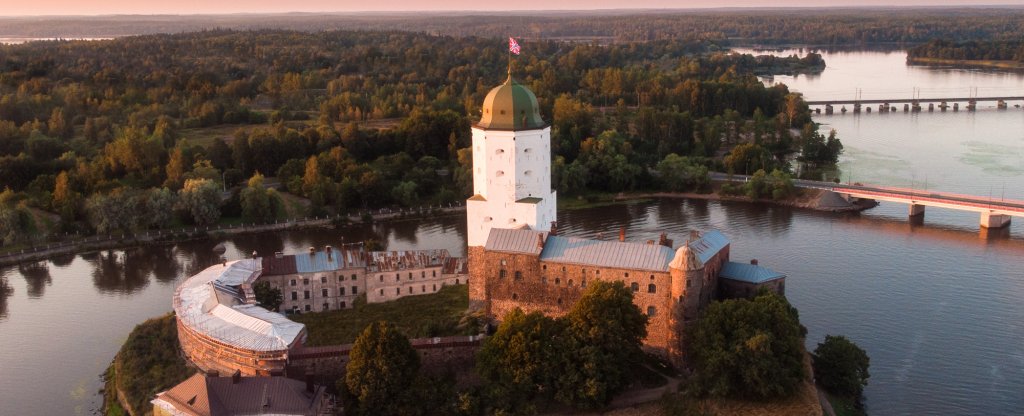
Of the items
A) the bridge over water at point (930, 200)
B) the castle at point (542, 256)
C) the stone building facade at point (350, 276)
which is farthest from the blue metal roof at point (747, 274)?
the bridge over water at point (930, 200)

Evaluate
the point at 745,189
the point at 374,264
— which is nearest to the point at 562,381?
the point at 374,264

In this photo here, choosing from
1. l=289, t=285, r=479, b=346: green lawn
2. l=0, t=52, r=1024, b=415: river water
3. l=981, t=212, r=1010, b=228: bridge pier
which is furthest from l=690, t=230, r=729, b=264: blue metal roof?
l=981, t=212, r=1010, b=228: bridge pier

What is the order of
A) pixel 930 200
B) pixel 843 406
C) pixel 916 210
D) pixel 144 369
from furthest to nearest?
pixel 916 210 → pixel 930 200 → pixel 144 369 → pixel 843 406

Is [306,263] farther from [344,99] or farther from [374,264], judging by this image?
[344,99]

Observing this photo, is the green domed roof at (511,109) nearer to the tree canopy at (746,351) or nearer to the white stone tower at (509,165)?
the white stone tower at (509,165)

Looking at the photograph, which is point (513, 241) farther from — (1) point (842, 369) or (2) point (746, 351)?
(1) point (842, 369)

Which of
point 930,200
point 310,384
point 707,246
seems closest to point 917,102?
point 930,200
